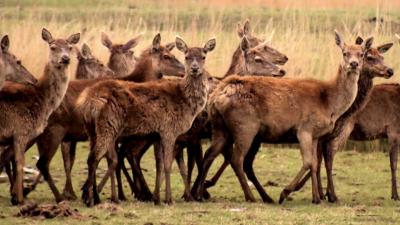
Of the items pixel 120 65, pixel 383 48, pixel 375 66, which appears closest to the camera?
pixel 375 66

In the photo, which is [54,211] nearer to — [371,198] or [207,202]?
[207,202]

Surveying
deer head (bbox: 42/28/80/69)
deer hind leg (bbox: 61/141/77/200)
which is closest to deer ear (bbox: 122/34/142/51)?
deer hind leg (bbox: 61/141/77/200)

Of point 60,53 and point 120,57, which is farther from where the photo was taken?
point 120,57

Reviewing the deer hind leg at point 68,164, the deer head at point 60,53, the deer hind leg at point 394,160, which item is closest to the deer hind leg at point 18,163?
the deer head at point 60,53

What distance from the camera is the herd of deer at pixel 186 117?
622 inches

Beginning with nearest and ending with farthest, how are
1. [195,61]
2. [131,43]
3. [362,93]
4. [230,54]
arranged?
[195,61], [362,93], [131,43], [230,54]

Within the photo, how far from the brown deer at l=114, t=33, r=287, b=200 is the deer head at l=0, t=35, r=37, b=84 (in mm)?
1689

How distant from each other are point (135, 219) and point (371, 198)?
4.73 m

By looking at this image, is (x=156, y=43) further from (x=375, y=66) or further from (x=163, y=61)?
(x=375, y=66)

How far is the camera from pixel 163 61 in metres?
19.1

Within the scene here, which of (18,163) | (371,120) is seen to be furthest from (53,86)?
(371,120)

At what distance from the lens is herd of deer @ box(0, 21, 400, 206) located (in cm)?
1580

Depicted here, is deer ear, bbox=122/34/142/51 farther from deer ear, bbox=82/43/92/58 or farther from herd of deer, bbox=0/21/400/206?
herd of deer, bbox=0/21/400/206

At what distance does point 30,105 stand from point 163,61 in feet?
11.6
